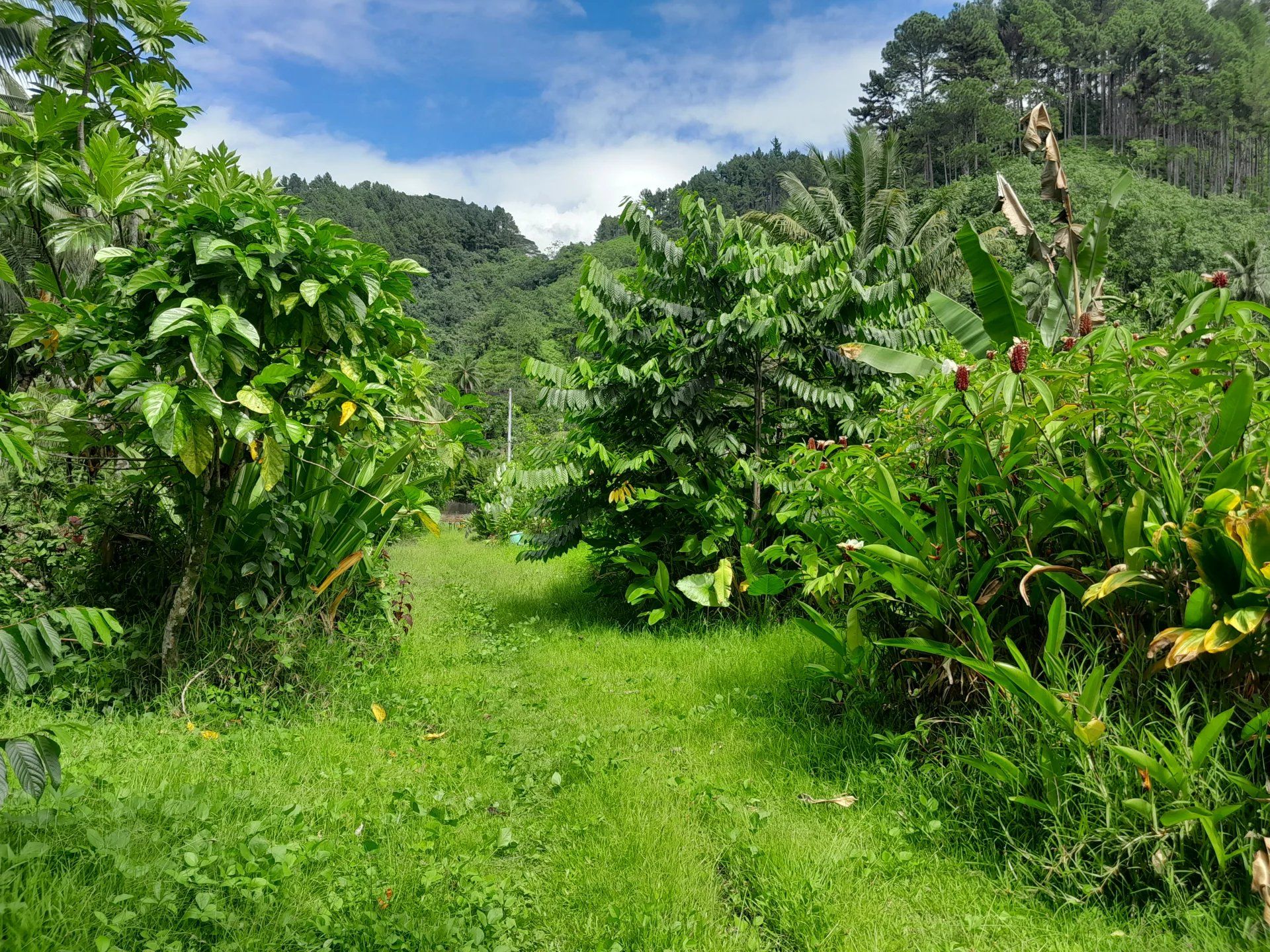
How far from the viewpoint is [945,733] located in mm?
3498

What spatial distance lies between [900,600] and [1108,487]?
1.06 metres

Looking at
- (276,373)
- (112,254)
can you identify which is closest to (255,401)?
(276,373)

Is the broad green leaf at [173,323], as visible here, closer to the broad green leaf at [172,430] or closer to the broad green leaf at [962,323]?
the broad green leaf at [172,430]

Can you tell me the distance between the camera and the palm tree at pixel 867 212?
2688cm

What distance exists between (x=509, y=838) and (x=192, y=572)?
2.50 meters

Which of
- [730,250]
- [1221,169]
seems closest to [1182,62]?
[1221,169]

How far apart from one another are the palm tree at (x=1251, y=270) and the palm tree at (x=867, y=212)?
48.4ft

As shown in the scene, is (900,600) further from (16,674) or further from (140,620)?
(140,620)

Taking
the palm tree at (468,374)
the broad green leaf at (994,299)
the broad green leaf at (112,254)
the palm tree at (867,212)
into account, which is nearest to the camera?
the broad green leaf at (112,254)

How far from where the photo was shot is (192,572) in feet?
14.2

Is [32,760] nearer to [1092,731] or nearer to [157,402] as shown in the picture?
[157,402]

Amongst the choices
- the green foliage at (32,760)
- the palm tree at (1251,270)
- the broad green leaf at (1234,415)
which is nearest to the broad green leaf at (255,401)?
the green foliage at (32,760)

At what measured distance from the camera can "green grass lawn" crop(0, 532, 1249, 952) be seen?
238cm

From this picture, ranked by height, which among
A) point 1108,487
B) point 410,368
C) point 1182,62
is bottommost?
point 1108,487
